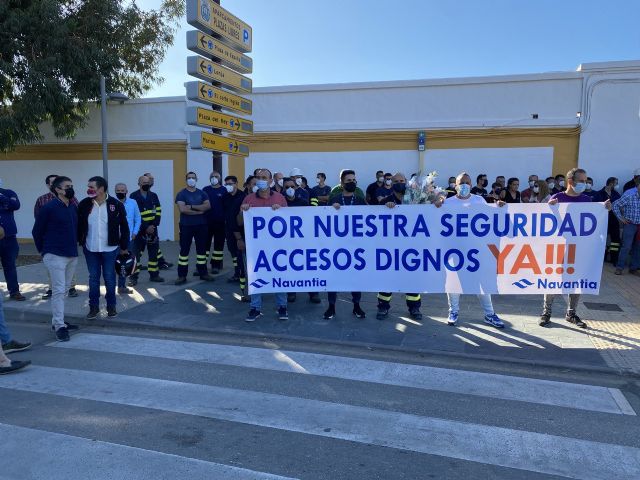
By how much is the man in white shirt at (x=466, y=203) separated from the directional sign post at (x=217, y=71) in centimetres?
450

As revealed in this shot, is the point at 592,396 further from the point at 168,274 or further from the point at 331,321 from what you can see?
the point at 168,274

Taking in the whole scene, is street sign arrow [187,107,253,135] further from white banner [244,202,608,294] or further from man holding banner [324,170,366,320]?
man holding banner [324,170,366,320]

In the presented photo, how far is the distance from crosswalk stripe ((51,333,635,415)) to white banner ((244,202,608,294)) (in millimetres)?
1304

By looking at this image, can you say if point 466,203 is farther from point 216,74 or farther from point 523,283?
point 216,74

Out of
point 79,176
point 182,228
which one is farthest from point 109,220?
point 79,176

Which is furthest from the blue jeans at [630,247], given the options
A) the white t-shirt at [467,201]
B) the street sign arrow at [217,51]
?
the street sign arrow at [217,51]

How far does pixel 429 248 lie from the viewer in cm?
643

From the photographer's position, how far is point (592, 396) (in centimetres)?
444

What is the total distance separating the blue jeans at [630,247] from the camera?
988 centimetres

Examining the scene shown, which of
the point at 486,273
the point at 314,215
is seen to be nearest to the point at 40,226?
the point at 314,215

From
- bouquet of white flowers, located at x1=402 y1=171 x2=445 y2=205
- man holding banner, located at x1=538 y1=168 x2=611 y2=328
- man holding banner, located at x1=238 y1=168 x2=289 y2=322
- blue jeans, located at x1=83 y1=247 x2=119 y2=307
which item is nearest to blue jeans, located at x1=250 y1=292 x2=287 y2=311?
man holding banner, located at x1=238 y1=168 x2=289 y2=322

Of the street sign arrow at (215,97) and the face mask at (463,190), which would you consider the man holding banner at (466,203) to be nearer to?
the face mask at (463,190)

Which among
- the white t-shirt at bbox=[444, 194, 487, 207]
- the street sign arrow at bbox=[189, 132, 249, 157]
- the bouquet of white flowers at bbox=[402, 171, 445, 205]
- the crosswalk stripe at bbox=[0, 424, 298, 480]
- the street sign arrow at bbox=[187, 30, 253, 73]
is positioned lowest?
the crosswalk stripe at bbox=[0, 424, 298, 480]

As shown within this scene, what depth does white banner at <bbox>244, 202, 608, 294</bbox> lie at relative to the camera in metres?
6.18
